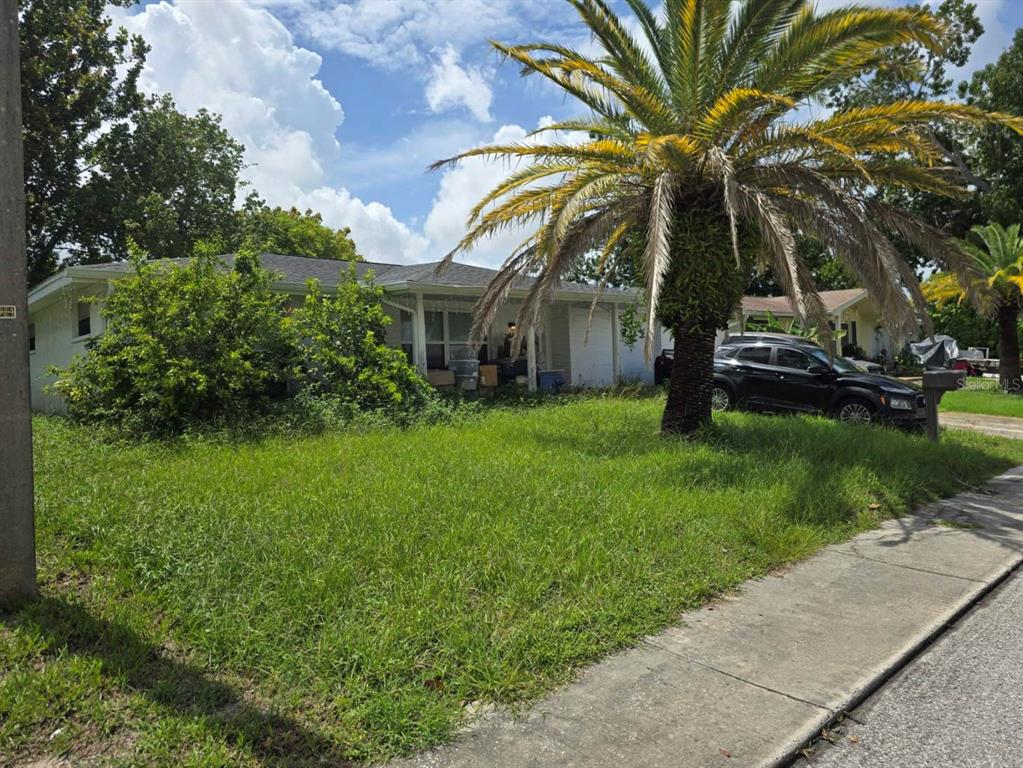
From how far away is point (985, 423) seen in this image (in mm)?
14266

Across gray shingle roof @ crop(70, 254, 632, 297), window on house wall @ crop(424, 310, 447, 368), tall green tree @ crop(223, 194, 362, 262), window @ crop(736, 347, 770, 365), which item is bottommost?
window @ crop(736, 347, 770, 365)

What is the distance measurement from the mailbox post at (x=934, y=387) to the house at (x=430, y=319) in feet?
17.4

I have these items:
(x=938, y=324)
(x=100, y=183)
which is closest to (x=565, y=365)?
(x=100, y=183)

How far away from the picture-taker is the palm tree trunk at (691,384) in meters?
9.20

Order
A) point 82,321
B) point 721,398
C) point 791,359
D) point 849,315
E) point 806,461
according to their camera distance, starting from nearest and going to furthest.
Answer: point 806,461 → point 791,359 → point 721,398 → point 82,321 → point 849,315

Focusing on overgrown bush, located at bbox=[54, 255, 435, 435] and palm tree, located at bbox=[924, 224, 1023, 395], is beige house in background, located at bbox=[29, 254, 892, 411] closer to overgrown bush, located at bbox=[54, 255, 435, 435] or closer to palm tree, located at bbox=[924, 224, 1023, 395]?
overgrown bush, located at bbox=[54, 255, 435, 435]

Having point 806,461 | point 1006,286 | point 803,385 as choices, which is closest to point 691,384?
point 806,461

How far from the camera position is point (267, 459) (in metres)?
7.28

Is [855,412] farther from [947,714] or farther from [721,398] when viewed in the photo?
[947,714]

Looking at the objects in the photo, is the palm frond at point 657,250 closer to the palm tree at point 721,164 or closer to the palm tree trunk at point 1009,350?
the palm tree at point 721,164

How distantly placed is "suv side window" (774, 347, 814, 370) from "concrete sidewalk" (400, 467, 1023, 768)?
304 inches

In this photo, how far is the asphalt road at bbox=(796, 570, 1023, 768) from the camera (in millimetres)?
2816

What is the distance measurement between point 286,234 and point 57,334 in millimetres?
17838

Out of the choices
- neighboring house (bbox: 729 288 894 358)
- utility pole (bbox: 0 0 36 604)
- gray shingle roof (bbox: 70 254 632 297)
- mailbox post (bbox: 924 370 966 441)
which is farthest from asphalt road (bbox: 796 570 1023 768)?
neighboring house (bbox: 729 288 894 358)
